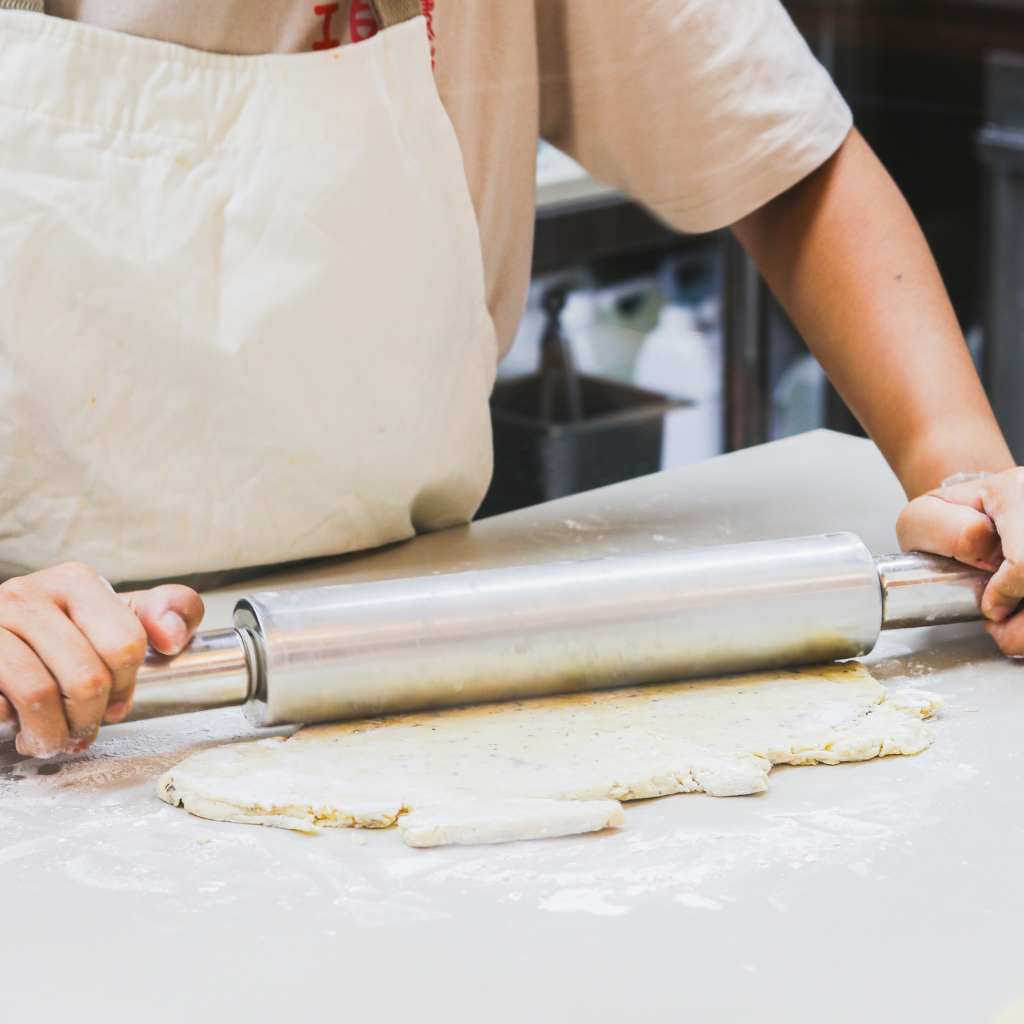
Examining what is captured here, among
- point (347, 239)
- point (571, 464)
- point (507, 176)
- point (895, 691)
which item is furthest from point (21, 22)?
point (571, 464)

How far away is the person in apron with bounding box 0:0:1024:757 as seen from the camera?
0.87m

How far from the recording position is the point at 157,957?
0.60 m

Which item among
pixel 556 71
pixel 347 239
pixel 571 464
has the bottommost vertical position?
pixel 571 464

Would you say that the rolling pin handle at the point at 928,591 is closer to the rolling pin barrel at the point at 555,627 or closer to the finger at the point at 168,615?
the rolling pin barrel at the point at 555,627

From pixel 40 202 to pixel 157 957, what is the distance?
18.6 inches

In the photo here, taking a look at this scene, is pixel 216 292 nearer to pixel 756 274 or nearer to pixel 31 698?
pixel 31 698

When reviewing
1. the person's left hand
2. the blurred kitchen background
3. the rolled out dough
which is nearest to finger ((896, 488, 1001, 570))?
the person's left hand

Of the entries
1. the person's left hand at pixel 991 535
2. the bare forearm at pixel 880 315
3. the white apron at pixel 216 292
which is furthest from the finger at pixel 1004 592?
the white apron at pixel 216 292

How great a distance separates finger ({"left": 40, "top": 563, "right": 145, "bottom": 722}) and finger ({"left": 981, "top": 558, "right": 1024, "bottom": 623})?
0.48 meters

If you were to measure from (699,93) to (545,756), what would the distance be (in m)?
0.59

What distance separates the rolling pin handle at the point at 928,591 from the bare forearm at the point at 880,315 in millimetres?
150

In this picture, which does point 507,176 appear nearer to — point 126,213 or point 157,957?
point 126,213

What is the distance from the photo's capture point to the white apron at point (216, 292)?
879 mm

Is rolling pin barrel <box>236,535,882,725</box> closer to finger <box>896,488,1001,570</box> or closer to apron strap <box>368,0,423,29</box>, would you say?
finger <box>896,488,1001,570</box>
